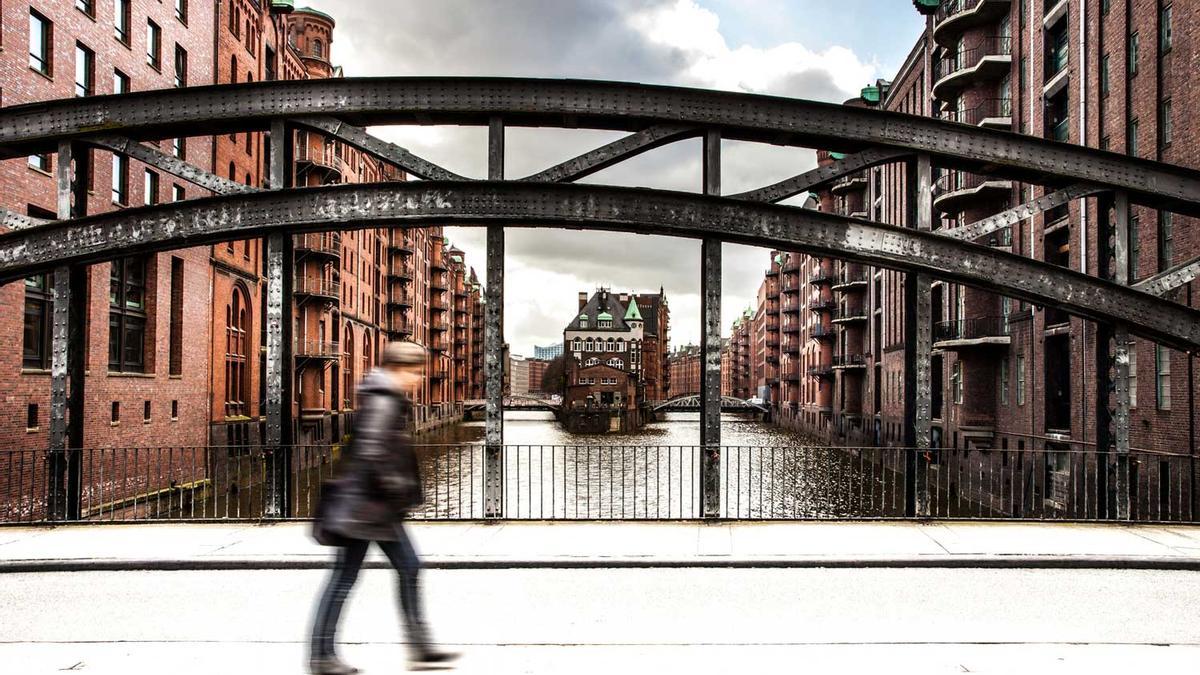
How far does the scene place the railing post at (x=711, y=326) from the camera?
36.2 ft

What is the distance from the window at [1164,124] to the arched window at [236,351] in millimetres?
30371

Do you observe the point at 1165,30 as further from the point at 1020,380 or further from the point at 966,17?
the point at 1020,380

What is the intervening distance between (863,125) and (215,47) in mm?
29010

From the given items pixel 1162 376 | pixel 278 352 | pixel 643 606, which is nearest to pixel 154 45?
pixel 278 352

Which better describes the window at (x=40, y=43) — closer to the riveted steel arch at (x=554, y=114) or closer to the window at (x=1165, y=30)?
the riveted steel arch at (x=554, y=114)

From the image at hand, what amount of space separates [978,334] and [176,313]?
27.4m

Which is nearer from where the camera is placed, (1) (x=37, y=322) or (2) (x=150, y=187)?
(1) (x=37, y=322)

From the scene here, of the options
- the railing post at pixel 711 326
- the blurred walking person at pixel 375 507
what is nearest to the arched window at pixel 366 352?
the railing post at pixel 711 326

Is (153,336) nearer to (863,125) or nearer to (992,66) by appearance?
(863,125)

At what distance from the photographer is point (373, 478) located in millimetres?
5355

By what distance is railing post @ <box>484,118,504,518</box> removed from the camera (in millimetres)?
10789

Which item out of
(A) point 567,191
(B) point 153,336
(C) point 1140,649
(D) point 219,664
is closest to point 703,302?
(A) point 567,191

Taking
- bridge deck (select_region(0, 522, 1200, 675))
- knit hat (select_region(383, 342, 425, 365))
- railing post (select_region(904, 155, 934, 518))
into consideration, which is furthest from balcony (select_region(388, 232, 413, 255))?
knit hat (select_region(383, 342, 425, 365))

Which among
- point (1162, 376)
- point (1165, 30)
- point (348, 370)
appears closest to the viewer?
point (1162, 376)
